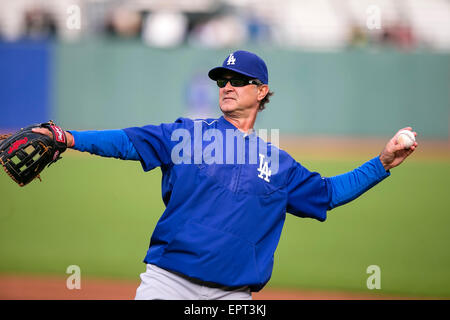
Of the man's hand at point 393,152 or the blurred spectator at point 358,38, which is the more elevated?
the blurred spectator at point 358,38

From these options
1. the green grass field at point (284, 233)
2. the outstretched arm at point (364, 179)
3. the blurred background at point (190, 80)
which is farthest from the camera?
the blurred background at point (190, 80)

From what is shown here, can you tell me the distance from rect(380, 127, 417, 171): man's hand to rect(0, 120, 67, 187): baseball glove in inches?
69.1

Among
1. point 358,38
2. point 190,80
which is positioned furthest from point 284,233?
point 358,38

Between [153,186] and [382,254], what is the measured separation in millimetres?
5182

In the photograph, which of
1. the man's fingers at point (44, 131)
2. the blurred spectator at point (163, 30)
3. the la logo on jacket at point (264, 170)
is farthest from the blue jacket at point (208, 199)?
the blurred spectator at point (163, 30)

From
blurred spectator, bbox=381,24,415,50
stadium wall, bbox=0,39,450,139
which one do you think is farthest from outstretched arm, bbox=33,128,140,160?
blurred spectator, bbox=381,24,415,50

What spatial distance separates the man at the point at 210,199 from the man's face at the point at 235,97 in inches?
0.5

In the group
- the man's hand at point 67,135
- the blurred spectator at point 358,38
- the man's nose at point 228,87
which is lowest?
the man's hand at point 67,135

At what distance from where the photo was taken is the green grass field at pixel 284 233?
637 cm

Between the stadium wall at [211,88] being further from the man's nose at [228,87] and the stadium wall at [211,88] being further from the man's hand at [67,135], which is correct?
the man's hand at [67,135]

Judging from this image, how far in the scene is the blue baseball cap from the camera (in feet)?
10.7

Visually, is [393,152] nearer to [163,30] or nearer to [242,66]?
[242,66]

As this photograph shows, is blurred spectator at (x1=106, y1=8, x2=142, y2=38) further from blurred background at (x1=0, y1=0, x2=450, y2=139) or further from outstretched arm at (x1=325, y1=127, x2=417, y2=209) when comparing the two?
outstretched arm at (x1=325, y1=127, x2=417, y2=209)

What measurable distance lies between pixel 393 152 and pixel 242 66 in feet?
3.20
